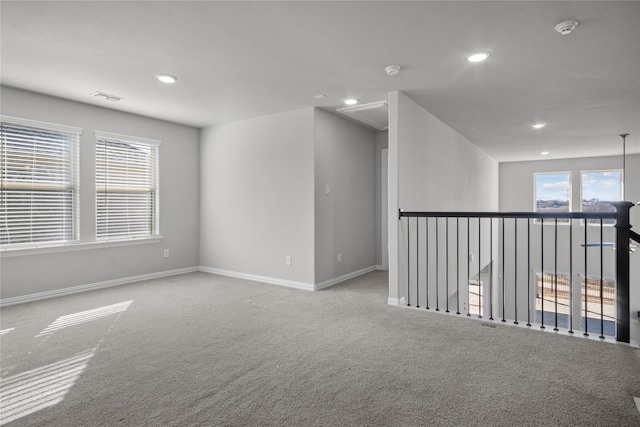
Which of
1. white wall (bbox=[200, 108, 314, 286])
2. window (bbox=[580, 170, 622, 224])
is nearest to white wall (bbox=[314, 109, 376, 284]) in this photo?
white wall (bbox=[200, 108, 314, 286])

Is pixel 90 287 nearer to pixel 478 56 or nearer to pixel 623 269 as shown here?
pixel 478 56

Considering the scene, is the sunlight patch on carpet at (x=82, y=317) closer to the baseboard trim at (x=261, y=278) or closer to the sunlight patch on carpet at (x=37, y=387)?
the sunlight patch on carpet at (x=37, y=387)

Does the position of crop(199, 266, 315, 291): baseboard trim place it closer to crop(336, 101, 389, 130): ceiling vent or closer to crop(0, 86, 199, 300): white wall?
crop(0, 86, 199, 300): white wall

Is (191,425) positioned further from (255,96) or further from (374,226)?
(374,226)

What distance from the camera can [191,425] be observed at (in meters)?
1.72

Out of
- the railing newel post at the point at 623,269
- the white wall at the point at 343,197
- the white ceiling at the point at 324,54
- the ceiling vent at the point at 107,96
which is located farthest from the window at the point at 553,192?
the ceiling vent at the point at 107,96

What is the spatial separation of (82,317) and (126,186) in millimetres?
2056

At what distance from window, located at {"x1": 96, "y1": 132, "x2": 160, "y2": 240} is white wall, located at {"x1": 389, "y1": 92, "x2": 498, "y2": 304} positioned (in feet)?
11.4

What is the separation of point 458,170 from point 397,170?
8.81 feet

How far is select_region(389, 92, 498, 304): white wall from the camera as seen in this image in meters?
3.84

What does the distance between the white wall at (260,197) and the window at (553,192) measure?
7433 millimetres

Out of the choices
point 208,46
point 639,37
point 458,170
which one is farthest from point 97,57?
point 458,170

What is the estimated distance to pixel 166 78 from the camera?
11.5ft

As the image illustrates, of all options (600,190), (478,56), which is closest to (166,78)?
(478,56)
